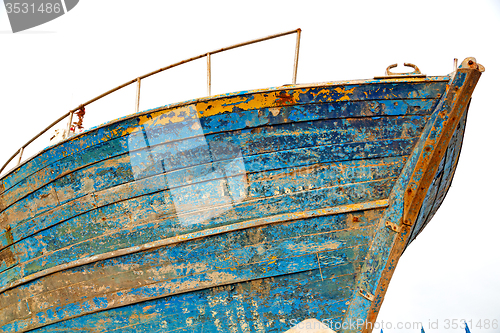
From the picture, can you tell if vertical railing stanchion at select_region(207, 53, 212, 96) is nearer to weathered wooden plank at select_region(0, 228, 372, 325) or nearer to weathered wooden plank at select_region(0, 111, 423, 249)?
weathered wooden plank at select_region(0, 111, 423, 249)

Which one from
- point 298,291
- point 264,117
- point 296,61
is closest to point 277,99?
point 264,117

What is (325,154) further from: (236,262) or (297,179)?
(236,262)

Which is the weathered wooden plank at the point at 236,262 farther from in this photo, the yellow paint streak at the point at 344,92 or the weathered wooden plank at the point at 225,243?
the yellow paint streak at the point at 344,92

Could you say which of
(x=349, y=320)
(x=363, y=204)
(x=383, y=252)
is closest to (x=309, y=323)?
(x=349, y=320)

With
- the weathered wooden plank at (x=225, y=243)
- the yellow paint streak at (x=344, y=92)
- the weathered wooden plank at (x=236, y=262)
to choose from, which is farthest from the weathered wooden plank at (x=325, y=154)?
the weathered wooden plank at (x=236, y=262)

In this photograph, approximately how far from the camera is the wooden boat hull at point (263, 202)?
10.5 feet

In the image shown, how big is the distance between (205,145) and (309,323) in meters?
1.95

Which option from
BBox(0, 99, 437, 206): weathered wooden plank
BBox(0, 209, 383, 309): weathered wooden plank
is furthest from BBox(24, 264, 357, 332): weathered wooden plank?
BBox(0, 99, 437, 206): weathered wooden plank

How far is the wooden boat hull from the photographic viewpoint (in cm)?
320

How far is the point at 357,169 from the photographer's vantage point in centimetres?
329

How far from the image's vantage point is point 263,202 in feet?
10.9

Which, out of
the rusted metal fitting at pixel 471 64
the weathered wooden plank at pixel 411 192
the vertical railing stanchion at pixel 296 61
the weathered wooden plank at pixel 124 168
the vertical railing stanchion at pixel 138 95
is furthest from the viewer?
the vertical railing stanchion at pixel 138 95

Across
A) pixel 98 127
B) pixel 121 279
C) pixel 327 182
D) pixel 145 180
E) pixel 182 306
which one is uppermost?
pixel 98 127

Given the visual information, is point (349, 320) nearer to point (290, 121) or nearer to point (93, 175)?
point (290, 121)
